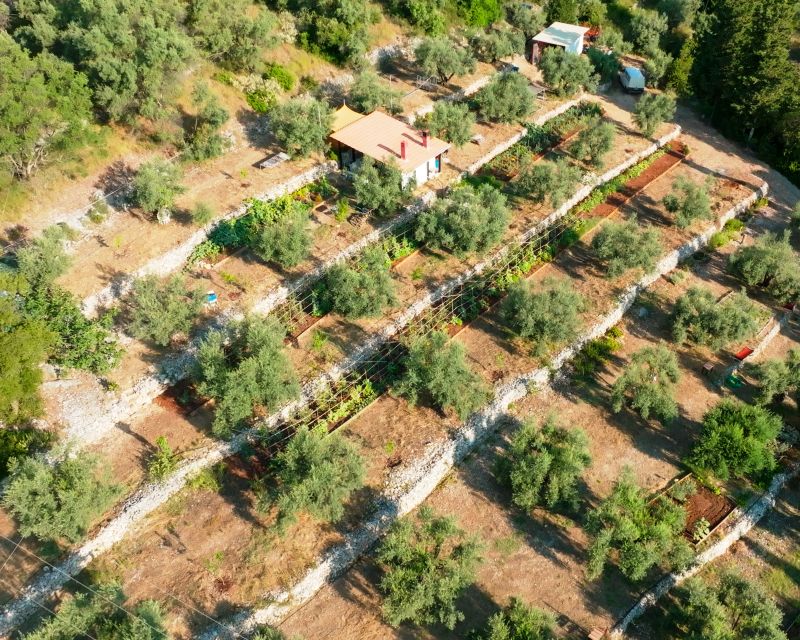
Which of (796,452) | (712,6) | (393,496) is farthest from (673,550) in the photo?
(712,6)

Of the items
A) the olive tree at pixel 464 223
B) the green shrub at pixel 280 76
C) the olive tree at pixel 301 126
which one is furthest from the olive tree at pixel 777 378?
the green shrub at pixel 280 76

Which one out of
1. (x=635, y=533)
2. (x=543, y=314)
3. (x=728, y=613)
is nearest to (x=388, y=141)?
(x=543, y=314)

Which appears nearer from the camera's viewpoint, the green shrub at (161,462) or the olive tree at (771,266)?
the green shrub at (161,462)

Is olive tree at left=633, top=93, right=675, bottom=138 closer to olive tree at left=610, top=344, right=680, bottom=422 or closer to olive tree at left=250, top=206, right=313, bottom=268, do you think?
olive tree at left=610, top=344, right=680, bottom=422

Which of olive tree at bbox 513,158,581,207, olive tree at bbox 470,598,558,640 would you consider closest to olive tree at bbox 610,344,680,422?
olive tree at bbox 470,598,558,640

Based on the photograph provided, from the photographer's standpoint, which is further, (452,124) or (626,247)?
(452,124)

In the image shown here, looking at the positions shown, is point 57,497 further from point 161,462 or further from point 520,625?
point 520,625

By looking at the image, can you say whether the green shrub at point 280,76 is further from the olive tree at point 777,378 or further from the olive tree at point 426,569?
the olive tree at point 777,378
